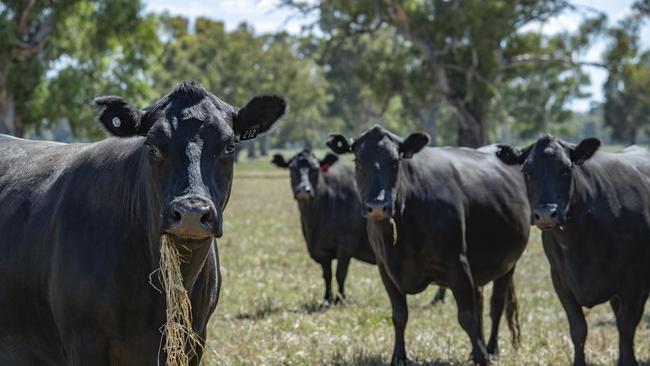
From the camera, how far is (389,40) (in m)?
46.5

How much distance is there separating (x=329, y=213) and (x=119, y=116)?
8.53m

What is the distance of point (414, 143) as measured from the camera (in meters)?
7.55

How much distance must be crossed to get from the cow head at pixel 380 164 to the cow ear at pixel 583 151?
127cm

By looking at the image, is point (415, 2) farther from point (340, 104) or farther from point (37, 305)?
point (340, 104)

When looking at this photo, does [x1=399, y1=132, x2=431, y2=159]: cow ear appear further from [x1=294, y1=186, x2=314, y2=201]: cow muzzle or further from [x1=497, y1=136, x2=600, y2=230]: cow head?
[x1=294, y1=186, x2=314, y2=201]: cow muzzle

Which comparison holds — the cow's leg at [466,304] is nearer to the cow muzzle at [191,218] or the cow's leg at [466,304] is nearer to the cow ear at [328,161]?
the cow muzzle at [191,218]

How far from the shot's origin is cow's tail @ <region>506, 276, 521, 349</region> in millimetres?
8484

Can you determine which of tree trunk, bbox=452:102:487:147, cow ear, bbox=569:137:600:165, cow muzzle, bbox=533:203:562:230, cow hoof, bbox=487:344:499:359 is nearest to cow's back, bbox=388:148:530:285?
cow hoof, bbox=487:344:499:359

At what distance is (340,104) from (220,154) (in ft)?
264

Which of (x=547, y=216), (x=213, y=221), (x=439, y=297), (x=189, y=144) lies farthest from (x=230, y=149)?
(x=439, y=297)

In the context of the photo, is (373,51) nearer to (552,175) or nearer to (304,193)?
(304,193)

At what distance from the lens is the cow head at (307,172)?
12.4m

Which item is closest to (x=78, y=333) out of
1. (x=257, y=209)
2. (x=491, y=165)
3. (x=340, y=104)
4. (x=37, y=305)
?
(x=37, y=305)

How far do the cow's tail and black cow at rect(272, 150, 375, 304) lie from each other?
2.99m
